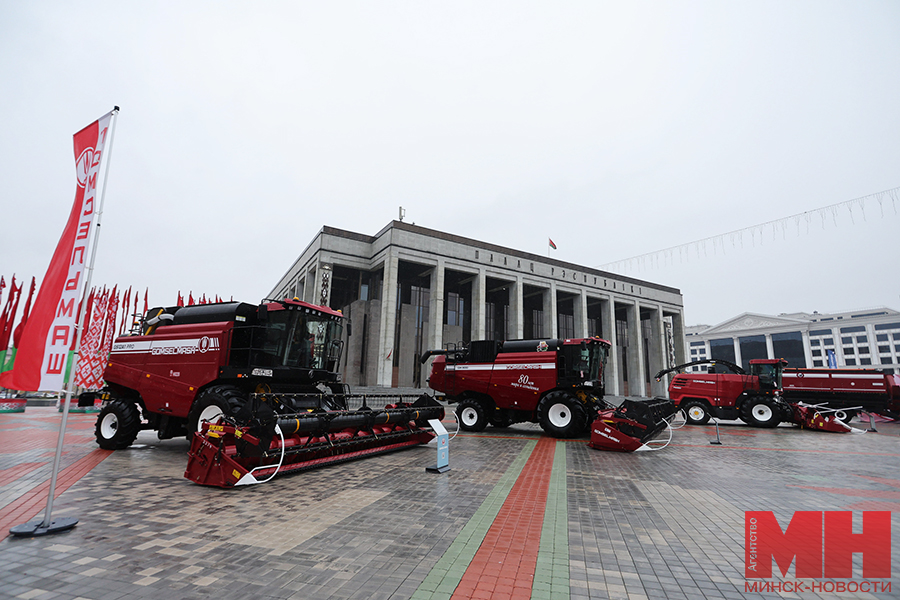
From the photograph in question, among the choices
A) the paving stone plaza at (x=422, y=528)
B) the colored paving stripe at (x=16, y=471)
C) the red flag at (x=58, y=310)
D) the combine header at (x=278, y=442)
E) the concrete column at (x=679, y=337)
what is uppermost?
the concrete column at (x=679, y=337)

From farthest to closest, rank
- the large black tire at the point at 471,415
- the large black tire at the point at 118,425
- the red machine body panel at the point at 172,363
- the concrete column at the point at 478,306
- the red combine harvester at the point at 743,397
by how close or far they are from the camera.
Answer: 1. the concrete column at the point at 478,306
2. the red combine harvester at the point at 743,397
3. the large black tire at the point at 471,415
4. the large black tire at the point at 118,425
5. the red machine body panel at the point at 172,363

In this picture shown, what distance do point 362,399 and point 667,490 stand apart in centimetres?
616

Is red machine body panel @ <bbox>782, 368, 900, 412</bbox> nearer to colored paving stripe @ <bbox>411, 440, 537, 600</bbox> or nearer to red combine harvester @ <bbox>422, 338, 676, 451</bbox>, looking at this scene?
red combine harvester @ <bbox>422, 338, 676, 451</bbox>

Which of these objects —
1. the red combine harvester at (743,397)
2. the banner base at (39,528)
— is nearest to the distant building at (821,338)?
the red combine harvester at (743,397)

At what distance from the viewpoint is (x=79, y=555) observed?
358 centimetres

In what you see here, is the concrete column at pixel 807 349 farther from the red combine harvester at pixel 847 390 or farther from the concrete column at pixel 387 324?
the concrete column at pixel 387 324

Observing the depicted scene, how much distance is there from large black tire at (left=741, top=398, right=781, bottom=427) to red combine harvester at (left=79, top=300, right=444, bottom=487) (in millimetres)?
14025

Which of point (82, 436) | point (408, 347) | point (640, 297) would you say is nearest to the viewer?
point (82, 436)

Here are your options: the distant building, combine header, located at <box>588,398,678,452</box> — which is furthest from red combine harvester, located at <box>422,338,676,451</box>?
the distant building

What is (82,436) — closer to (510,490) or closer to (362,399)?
(362,399)

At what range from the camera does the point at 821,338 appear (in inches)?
3332

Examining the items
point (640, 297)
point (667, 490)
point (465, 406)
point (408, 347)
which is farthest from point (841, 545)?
point (640, 297)

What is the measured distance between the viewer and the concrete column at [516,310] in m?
39.0

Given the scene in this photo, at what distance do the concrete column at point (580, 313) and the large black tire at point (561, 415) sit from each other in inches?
1304
